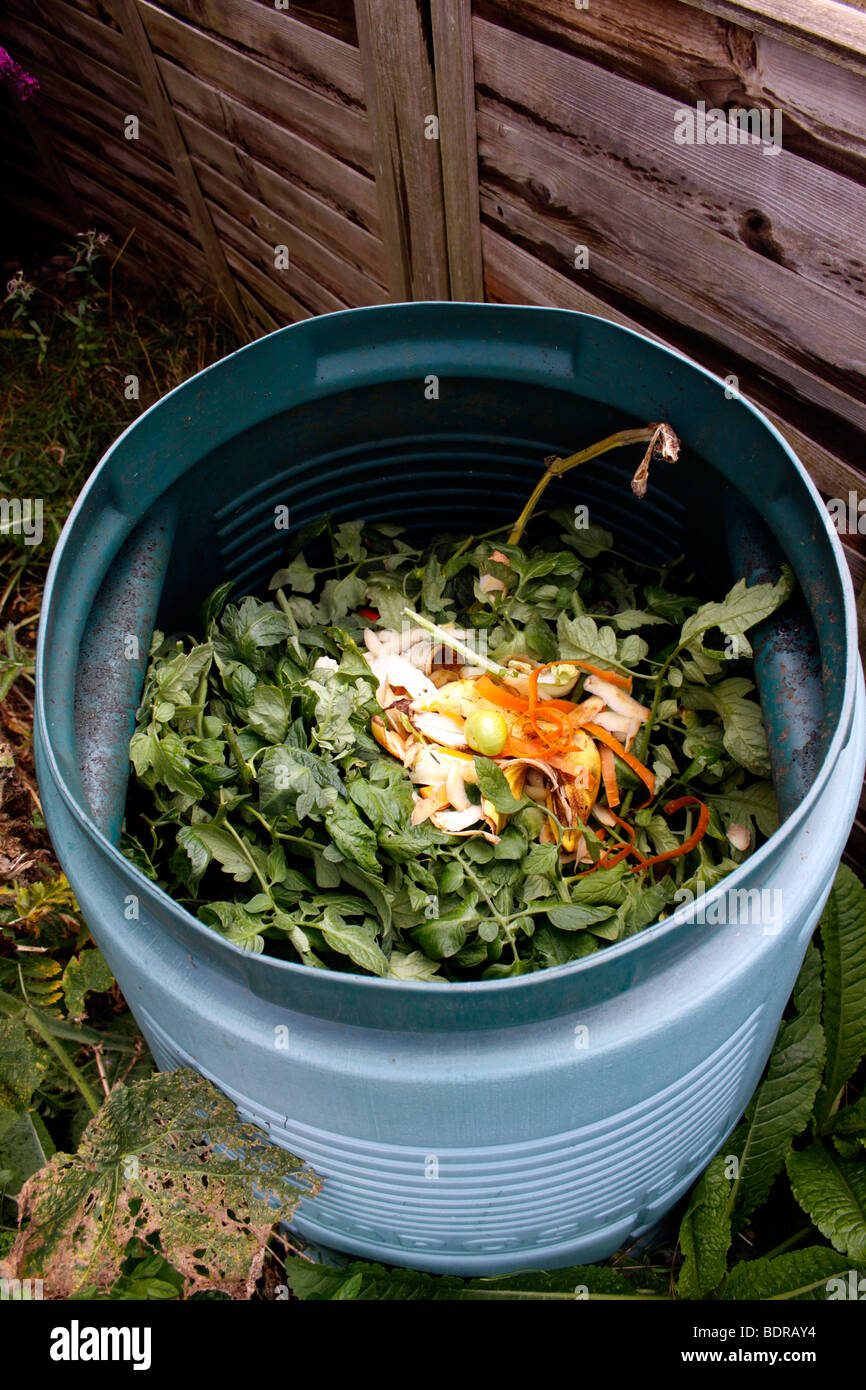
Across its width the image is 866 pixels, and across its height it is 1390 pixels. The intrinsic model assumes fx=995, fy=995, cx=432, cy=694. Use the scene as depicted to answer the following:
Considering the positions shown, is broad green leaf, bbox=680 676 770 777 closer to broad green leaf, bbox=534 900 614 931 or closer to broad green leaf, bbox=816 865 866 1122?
broad green leaf, bbox=534 900 614 931

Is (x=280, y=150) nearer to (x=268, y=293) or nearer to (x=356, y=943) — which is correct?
(x=268, y=293)

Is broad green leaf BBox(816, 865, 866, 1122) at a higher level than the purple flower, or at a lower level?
lower

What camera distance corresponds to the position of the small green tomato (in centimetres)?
117

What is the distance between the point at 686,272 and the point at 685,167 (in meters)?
0.12

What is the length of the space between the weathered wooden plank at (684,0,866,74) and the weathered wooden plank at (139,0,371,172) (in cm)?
83

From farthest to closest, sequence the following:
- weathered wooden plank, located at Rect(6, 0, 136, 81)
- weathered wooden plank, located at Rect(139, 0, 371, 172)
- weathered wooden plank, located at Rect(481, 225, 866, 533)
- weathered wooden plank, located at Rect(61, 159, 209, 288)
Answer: weathered wooden plank, located at Rect(61, 159, 209, 288) → weathered wooden plank, located at Rect(6, 0, 136, 81) → weathered wooden plank, located at Rect(139, 0, 371, 172) → weathered wooden plank, located at Rect(481, 225, 866, 533)

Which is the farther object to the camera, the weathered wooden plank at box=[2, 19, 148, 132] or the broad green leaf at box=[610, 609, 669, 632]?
the weathered wooden plank at box=[2, 19, 148, 132]

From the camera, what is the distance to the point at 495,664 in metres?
1.29

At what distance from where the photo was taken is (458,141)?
1493mm

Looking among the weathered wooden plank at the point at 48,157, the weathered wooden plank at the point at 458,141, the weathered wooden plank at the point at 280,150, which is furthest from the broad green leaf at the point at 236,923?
the weathered wooden plank at the point at 48,157

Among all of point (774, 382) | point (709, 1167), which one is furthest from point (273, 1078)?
point (774, 382)

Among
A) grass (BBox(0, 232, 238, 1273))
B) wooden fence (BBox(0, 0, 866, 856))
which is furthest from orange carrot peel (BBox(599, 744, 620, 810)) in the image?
grass (BBox(0, 232, 238, 1273))

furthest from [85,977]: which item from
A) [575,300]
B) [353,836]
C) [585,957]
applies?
[575,300]

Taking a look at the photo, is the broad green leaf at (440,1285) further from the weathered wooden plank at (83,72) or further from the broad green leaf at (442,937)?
the weathered wooden plank at (83,72)
